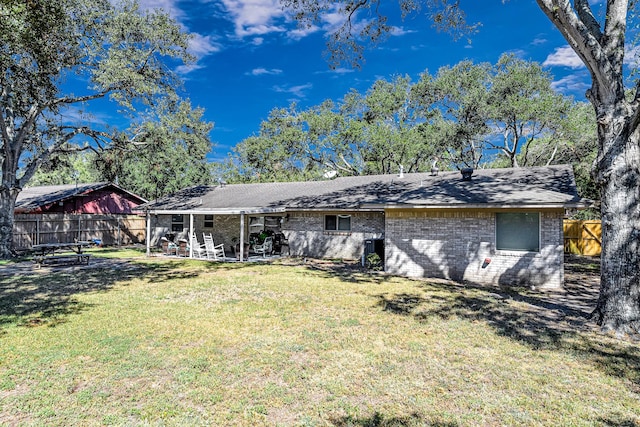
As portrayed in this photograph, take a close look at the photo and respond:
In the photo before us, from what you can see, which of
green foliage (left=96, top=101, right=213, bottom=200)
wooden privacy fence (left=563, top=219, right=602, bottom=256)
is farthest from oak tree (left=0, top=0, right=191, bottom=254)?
wooden privacy fence (left=563, top=219, right=602, bottom=256)

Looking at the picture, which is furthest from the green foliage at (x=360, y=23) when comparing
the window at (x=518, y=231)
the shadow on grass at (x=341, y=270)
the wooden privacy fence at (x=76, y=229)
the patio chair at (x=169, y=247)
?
the wooden privacy fence at (x=76, y=229)

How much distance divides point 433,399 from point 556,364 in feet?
6.95

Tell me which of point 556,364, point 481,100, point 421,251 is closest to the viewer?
point 556,364

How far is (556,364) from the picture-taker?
4.68 meters

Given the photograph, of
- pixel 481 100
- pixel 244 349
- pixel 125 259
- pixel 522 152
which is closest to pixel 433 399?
A: pixel 244 349

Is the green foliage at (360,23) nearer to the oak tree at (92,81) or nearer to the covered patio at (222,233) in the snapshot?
the covered patio at (222,233)

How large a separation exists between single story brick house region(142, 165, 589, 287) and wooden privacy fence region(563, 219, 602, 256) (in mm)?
7522

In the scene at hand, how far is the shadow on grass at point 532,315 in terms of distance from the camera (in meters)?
5.01

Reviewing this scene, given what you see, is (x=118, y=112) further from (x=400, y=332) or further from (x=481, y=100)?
(x=481, y=100)

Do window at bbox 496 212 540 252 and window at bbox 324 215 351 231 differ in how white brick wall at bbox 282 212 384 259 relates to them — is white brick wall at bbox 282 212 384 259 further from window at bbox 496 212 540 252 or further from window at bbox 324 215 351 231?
window at bbox 496 212 540 252

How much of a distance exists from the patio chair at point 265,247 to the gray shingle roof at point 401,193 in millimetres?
1669

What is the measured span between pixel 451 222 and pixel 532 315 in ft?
14.0

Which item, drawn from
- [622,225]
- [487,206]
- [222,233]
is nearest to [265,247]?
[222,233]

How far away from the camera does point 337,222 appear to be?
52.6 feet
